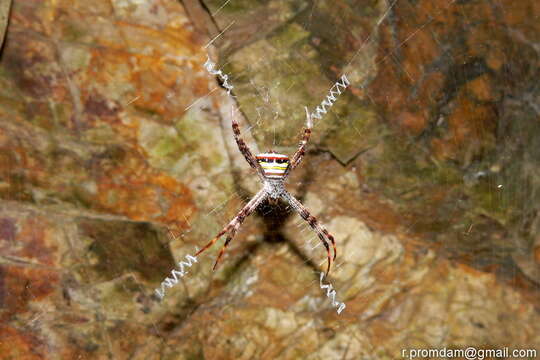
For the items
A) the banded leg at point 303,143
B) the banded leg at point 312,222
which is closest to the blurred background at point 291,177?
the banded leg at point 312,222

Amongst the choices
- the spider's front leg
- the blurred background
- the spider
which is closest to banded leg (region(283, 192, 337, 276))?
the spider

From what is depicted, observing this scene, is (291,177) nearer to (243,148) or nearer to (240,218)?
(240,218)

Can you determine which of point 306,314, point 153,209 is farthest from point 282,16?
point 306,314

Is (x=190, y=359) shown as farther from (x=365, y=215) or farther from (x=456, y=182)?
(x=456, y=182)

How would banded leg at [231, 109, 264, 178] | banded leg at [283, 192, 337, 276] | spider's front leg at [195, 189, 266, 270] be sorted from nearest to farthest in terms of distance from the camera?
banded leg at [231, 109, 264, 178], spider's front leg at [195, 189, 266, 270], banded leg at [283, 192, 337, 276]

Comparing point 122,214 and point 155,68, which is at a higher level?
point 155,68

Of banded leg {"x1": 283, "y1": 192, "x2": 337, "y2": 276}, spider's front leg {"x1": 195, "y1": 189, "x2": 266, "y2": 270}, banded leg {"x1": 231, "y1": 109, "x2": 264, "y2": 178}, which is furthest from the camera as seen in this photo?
banded leg {"x1": 283, "y1": 192, "x2": 337, "y2": 276}

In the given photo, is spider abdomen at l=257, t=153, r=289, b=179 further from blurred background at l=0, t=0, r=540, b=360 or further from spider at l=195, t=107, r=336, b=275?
blurred background at l=0, t=0, r=540, b=360
